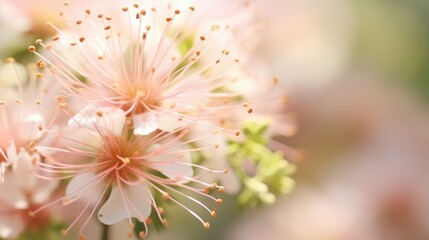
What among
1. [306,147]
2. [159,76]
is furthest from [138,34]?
[306,147]

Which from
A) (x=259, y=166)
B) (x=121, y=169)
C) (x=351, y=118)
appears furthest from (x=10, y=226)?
(x=351, y=118)

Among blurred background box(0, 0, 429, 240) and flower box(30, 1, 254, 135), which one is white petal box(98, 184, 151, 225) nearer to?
flower box(30, 1, 254, 135)

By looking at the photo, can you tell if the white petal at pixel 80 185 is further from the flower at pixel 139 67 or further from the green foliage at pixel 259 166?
the green foliage at pixel 259 166

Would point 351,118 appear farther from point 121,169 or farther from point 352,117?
point 121,169

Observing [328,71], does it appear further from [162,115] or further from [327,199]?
[162,115]

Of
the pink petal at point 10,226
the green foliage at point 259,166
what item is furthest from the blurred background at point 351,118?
the pink petal at point 10,226
